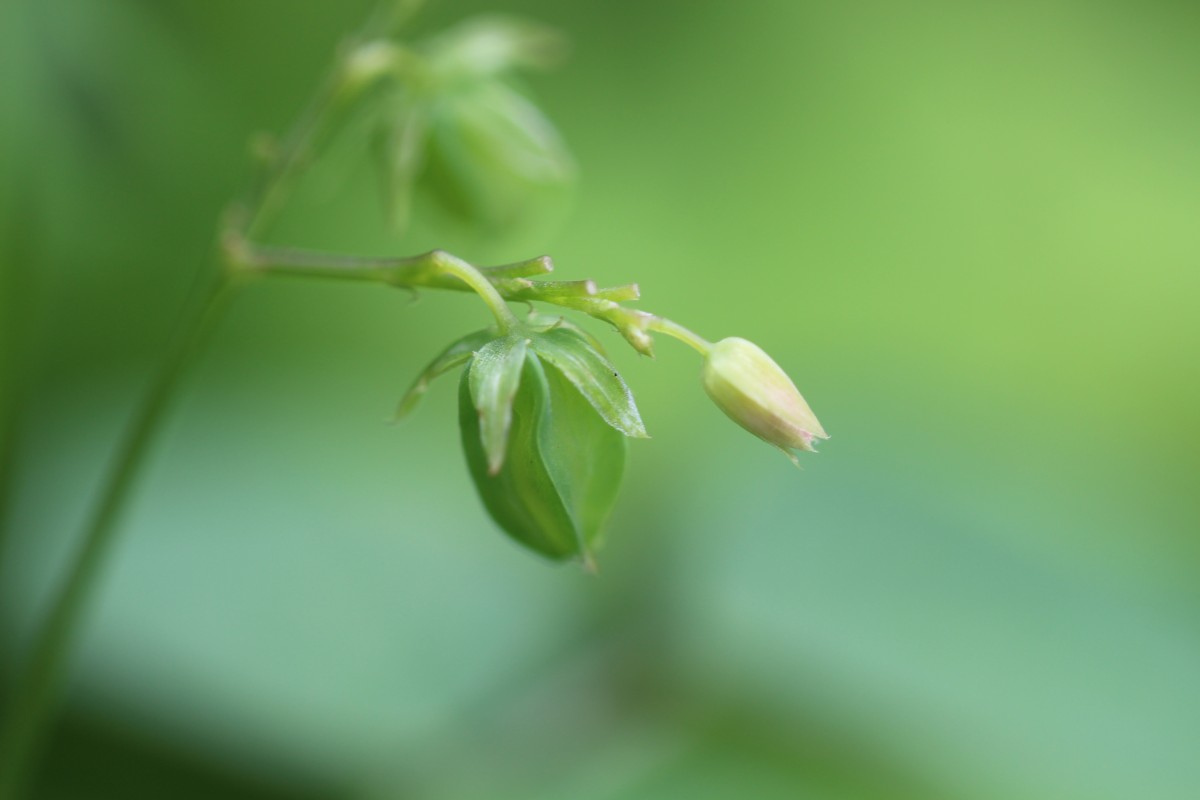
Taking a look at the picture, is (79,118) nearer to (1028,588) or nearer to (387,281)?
(387,281)

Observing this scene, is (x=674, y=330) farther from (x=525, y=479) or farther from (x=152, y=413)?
(x=152, y=413)

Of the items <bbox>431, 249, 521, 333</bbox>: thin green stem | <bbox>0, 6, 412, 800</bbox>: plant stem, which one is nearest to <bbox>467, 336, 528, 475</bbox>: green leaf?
<bbox>431, 249, 521, 333</bbox>: thin green stem

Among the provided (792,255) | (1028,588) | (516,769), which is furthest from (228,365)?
(1028,588)

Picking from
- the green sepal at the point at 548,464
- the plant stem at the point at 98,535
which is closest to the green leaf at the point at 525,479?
the green sepal at the point at 548,464

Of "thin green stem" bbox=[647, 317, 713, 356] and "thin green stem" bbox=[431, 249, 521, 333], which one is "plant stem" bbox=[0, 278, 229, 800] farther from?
"thin green stem" bbox=[647, 317, 713, 356]

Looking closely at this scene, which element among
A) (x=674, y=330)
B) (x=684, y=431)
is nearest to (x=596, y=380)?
(x=674, y=330)
